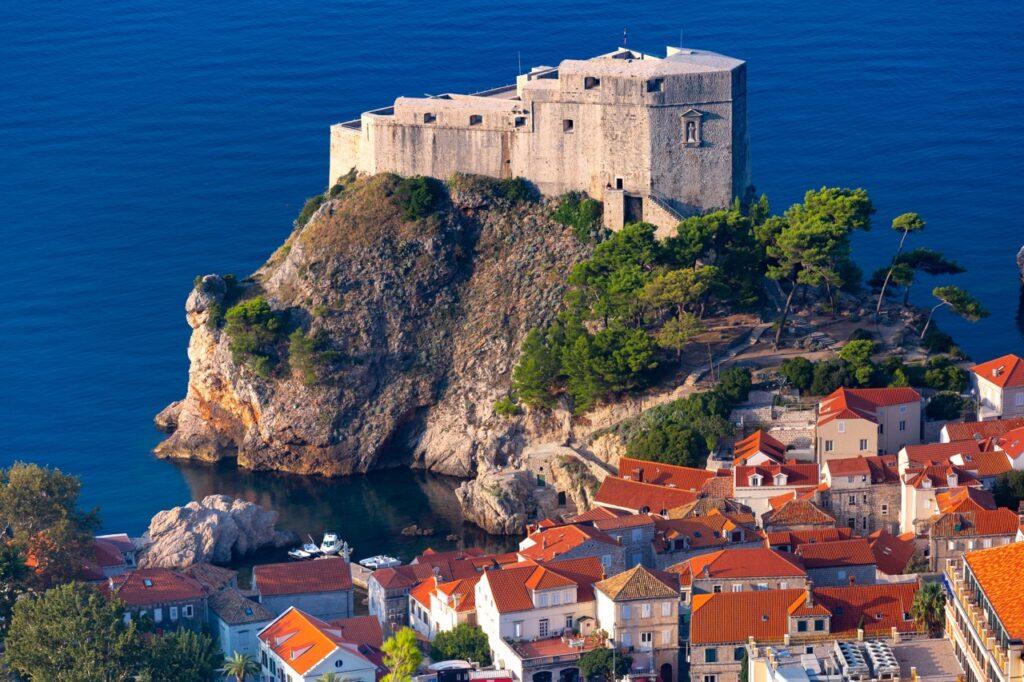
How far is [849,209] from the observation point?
116 metres

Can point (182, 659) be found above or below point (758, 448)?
below

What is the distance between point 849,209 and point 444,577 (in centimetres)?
2681

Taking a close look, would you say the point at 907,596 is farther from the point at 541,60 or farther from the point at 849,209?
the point at 541,60

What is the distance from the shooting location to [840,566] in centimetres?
9762

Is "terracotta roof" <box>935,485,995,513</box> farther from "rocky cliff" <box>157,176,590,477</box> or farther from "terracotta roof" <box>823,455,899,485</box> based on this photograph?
"rocky cliff" <box>157,176,590,477</box>

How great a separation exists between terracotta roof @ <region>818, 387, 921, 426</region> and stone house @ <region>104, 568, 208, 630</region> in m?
26.6

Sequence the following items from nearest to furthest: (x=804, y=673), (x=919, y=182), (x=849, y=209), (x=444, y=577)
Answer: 1. (x=804, y=673)
2. (x=444, y=577)
3. (x=849, y=209)
4. (x=919, y=182)

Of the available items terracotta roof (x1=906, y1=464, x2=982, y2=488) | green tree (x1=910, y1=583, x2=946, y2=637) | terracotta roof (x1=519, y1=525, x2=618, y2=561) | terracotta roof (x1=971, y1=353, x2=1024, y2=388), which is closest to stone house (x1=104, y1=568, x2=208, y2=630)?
terracotta roof (x1=519, y1=525, x2=618, y2=561)

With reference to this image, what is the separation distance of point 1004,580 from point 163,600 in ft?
120

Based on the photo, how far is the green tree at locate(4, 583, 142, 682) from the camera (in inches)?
3492

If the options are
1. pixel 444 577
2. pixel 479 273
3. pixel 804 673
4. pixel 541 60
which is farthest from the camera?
pixel 541 60

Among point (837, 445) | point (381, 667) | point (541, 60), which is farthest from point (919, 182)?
point (381, 667)

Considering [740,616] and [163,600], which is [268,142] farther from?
[740,616]

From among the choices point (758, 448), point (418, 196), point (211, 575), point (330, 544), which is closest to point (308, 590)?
point (211, 575)
